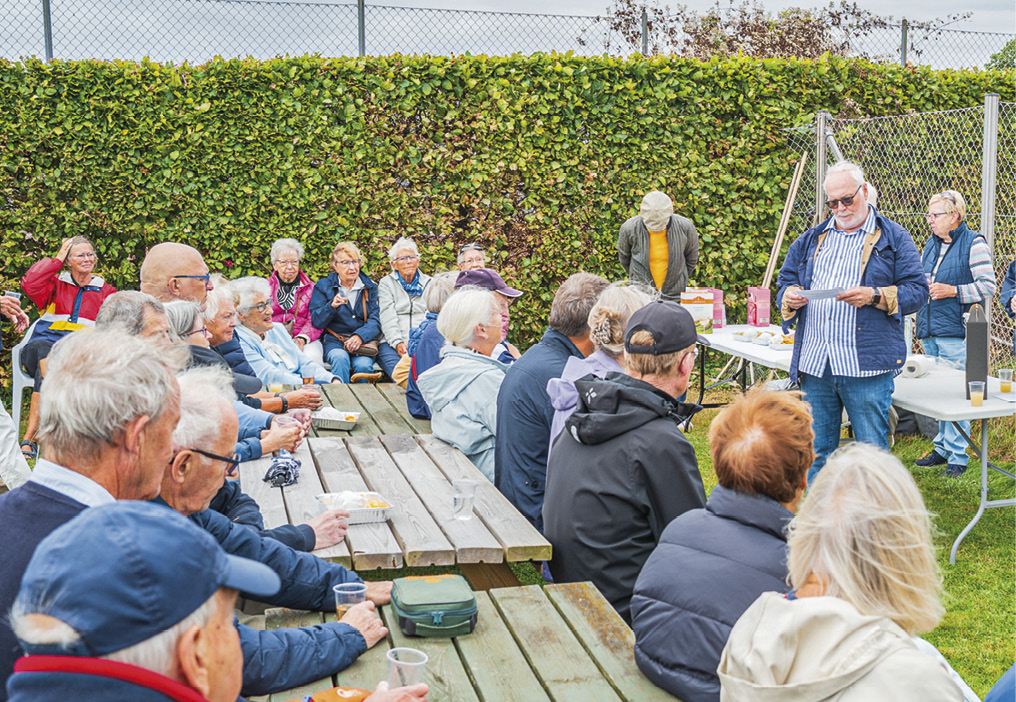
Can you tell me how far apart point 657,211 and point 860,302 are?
357 cm

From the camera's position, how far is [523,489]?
12.2 feet

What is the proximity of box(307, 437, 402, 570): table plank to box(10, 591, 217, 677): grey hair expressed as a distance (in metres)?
1.71

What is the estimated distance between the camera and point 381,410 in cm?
516

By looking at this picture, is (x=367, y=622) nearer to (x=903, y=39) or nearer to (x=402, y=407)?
(x=402, y=407)

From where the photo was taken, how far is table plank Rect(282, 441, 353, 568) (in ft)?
A: 9.21

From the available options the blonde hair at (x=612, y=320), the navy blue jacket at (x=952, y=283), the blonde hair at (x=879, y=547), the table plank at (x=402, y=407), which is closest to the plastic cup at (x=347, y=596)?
the blonde hair at (x=879, y=547)

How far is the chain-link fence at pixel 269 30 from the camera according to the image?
7758mm

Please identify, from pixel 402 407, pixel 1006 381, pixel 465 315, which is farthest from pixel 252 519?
pixel 1006 381

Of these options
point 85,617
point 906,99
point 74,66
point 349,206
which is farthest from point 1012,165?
point 85,617

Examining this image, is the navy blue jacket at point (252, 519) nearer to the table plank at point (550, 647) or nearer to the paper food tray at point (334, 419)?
the table plank at point (550, 647)

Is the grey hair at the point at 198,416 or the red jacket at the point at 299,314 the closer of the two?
the grey hair at the point at 198,416

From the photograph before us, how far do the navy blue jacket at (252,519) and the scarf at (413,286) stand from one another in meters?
4.51

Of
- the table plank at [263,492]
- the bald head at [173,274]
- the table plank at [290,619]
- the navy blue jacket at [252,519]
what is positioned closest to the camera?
the table plank at [290,619]

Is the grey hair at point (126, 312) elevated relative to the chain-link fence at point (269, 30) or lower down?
lower down
